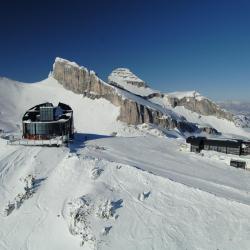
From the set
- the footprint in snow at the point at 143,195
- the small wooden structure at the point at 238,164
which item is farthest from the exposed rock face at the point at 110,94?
the footprint in snow at the point at 143,195

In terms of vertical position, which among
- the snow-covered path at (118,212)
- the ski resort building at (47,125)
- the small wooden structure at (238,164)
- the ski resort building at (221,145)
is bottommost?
the snow-covered path at (118,212)

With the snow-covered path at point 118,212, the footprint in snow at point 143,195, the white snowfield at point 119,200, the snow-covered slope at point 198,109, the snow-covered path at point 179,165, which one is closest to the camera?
the snow-covered path at point 118,212

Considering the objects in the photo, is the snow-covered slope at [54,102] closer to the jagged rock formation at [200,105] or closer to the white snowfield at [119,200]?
the jagged rock formation at [200,105]

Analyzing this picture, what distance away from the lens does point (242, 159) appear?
51062 mm

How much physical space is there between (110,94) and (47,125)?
100332 mm

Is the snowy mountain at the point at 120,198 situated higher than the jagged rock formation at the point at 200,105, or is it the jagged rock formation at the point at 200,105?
the jagged rock formation at the point at 200,105

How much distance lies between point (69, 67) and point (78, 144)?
129 meters

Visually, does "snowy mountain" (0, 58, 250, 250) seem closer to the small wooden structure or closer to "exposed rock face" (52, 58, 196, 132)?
the small wooden structure

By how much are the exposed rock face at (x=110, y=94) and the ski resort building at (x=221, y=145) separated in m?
87.5

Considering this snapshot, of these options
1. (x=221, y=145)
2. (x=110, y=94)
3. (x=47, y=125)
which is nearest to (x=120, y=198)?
(x=221, y=145)

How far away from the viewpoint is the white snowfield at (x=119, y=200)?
2975 cm

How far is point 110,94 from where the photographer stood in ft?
515

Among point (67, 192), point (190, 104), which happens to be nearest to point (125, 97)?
point (190, 104)

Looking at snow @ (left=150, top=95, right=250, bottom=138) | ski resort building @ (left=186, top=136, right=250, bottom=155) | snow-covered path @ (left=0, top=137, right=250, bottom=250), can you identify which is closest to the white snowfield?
snow-covered path @ (left=0, top=137, right=250, bottom=250)
